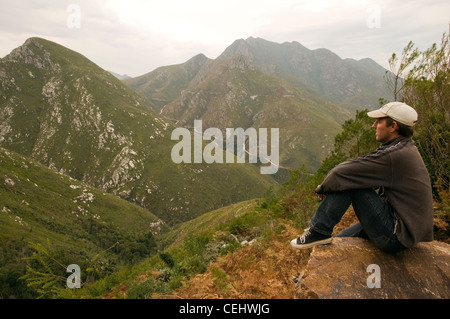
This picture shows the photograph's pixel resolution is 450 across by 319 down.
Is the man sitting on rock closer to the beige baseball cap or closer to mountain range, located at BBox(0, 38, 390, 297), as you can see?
the beige baseball cap

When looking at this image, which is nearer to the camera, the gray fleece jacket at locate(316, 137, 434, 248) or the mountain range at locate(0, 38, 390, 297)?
the gray fleece jacket at locate(316, 137, 434, 248)

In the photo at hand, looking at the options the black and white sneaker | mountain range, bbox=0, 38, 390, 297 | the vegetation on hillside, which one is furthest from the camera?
mountain range, bbox=0, 38, 390, 297

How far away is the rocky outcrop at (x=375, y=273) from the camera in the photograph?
4.06 meters

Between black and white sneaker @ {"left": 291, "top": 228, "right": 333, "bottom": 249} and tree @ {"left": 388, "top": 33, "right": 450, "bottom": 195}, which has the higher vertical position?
tree @ {"left": 388, "top": 33, "right": 450, "bottom": 195}

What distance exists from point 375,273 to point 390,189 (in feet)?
4.64

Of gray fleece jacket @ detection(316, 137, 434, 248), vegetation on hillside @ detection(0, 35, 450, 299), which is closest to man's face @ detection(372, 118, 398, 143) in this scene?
gray fleece jacket @ detection(316, 137, 434, 248)

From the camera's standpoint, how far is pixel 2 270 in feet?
175

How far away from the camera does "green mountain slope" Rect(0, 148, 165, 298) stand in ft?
201

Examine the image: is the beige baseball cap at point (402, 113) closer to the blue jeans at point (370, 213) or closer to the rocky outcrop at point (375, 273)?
the blue jeans at point (370, 213)

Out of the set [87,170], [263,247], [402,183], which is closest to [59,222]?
[87,170]

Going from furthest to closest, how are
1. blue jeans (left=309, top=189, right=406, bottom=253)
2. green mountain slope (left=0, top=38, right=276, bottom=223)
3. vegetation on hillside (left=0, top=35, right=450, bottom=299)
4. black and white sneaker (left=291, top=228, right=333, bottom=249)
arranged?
green mountain slope (left=0, top=38, right=276, bottom=223) → vegetation on hillside (left=0, top=35, right=450, bottom=299) → black and white sneaker (left=291, top=228, right=333, bottom=249) → blue jeans (left=309, top=189, right=406, bottom=253)

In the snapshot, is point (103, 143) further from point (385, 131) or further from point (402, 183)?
point (402, 183)

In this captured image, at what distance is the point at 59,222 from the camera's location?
82.2m
